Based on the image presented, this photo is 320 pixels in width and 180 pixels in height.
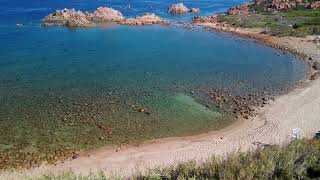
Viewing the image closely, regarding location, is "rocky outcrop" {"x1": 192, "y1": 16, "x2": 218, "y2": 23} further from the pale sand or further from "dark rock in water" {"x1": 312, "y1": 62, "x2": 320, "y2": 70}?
the pale sand

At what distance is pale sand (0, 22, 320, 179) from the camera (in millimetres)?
22625

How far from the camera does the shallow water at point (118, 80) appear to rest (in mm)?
27609

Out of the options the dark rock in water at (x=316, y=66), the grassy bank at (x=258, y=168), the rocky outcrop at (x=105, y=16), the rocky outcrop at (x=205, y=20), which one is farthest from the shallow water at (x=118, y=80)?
the grassy bank at (x=258, y=168)

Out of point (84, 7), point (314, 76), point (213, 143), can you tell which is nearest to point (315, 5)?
point (84, 7)

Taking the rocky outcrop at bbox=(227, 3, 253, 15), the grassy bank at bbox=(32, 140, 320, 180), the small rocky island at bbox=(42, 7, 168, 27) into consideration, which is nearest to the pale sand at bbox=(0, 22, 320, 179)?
the grassy bank at bbox=(32, 140, 320, 180)

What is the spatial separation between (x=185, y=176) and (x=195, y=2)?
95538mm

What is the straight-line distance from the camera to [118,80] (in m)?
38.8

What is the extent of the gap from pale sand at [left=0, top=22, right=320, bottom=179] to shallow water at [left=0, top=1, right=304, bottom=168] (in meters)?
1.40

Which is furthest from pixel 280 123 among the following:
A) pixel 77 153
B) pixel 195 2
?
pixel 195 2

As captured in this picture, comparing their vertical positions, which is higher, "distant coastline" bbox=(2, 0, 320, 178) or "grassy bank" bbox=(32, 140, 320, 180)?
"grassy bank" bbox=(32, 140, 320, 180)

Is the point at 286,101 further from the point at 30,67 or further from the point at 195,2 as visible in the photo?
the point at 195,2

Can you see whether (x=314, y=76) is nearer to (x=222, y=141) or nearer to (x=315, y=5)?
(x=222, y=141)

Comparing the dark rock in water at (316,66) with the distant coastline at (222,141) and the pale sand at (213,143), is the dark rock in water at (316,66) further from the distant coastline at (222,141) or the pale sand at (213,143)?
the pale sand at (213,143)

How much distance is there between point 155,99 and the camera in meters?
33.3
